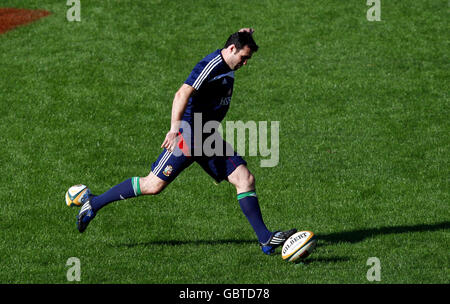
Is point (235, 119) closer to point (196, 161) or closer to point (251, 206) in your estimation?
point (196, 161)

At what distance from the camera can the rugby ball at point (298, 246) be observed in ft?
23.9

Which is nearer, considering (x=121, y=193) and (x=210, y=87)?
(x=210, y=87)

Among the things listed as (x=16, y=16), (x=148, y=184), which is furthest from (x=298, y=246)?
(x=16, y=16)

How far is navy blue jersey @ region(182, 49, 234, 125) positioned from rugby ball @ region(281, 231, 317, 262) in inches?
61.0

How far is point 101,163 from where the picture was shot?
432 inches

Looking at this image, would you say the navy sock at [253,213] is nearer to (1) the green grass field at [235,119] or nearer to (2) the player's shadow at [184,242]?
(1) the green grass field at [235,119]

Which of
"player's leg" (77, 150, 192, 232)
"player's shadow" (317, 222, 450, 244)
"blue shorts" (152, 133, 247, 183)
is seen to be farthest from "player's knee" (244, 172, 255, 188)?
"player's shadow" (317, 222, 450, 244)

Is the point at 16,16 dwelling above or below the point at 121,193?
above

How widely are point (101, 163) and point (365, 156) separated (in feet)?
13.5

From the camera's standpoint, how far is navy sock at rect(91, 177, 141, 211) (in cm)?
802

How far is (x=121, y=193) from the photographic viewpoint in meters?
8.07

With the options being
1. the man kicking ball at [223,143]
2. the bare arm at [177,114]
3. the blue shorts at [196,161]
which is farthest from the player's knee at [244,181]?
the bare arm at [177,114]

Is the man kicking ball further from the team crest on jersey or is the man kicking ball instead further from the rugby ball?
the rugby ball

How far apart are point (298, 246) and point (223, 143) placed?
1.42m
